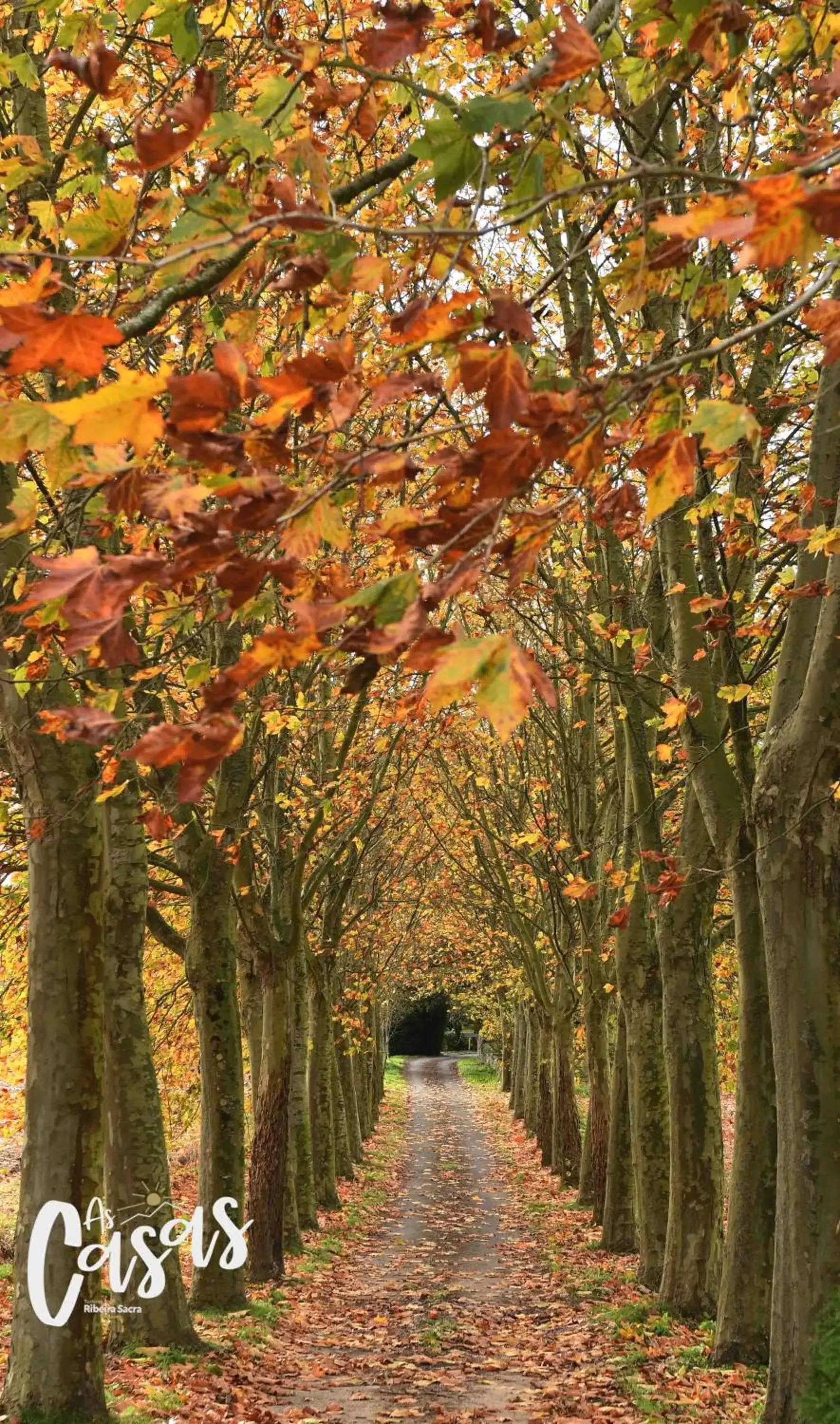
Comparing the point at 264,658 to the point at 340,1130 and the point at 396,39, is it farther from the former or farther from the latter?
the point at 340,1130

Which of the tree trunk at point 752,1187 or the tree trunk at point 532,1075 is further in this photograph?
the tree trunk at point 532,1075

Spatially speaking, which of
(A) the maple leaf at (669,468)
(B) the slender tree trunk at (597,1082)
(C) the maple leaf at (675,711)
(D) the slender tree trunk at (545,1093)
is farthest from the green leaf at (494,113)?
(D) the slender tree trunk at (545,1093)

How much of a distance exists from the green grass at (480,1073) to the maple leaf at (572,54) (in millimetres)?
51785

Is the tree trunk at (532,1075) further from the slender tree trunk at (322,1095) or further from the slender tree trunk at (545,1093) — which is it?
the slender tree trunk at (322,1095)

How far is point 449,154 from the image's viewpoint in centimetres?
225

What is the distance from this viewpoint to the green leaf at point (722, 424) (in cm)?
179

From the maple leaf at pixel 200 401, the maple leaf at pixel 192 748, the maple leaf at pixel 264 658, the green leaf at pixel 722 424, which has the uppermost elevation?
the maple leaf at pixel 200 401

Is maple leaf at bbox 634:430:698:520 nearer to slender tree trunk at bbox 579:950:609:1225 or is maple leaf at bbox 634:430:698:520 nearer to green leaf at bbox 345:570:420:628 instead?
green leaf at bbox 345:570:420:628

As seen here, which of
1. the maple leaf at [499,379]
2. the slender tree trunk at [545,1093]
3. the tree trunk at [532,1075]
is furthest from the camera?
the tree trunk at [532,1075]

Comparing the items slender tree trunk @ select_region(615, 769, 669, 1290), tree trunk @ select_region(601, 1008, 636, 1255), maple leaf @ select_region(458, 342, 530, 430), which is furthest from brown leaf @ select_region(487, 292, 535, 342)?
tree trunk @ select_region(601, 1008, 636, 1255)

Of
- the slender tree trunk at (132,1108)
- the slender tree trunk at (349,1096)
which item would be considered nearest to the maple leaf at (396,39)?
the slender tree trunk at (132,1108)

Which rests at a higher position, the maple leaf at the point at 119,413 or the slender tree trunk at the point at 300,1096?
the maple leaf at the point at 119,413

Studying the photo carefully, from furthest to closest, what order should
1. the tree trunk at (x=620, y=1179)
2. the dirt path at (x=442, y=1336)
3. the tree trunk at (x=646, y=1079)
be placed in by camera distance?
the tree trunk at (x=620, y=1179)
the tree trunk at (x=646, y=1079)
the dirt path at (x=442, y=1336)

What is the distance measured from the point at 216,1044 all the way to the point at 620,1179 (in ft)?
18.5
